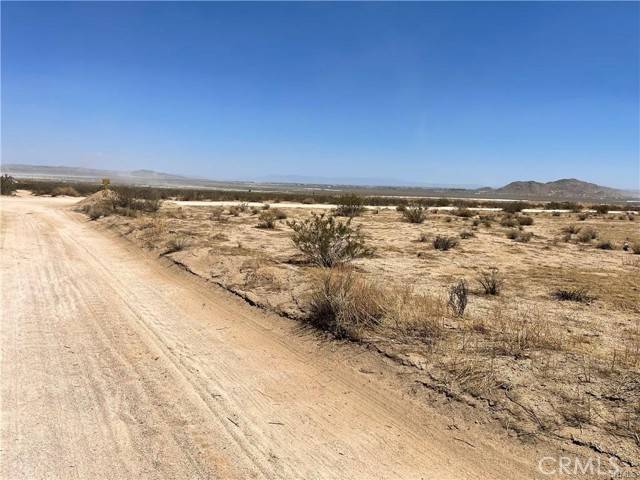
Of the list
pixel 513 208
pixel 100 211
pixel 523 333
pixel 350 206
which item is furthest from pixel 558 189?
pixel 523 333

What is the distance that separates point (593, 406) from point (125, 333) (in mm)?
5768

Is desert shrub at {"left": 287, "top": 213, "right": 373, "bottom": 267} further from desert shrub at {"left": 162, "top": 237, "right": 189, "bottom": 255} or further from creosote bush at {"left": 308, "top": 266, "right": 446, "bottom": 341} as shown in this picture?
desert shrub at {"left": 162, "top": 237, "right": 189, "bottom": 255}

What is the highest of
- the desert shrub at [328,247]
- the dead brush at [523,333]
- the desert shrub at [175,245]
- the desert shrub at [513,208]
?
the desert shrub at [328,247]

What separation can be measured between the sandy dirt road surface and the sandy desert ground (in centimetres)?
2

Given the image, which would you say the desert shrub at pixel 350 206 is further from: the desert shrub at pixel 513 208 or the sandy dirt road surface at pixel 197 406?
the sandy dirt road surface at pixel 197 406

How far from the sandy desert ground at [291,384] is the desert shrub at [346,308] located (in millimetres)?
249

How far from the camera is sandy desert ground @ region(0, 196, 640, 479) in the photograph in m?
3.63

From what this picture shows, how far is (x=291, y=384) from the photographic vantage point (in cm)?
500

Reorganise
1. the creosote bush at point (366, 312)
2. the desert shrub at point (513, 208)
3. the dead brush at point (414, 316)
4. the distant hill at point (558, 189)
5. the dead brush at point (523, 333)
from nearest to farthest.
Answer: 1. the dead brush at point (523, 333)
2. the dead brush at point (414, 316)
3. the creosote bush at point (366, 312)
4. the desert shrub at point (513, 208)
5. the distant hill at point (558, 189)

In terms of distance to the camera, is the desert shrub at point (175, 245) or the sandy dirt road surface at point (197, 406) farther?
the desert shrub at point (175, 245)

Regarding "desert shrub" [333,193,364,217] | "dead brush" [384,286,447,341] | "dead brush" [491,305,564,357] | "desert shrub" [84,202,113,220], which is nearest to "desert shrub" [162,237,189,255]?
"dead brush" [384,286,447,341]

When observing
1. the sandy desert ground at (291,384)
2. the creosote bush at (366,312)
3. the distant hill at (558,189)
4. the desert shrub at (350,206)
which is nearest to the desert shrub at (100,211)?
the sandy desert ground at (291,384)

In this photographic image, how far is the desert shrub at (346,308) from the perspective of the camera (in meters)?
6.29

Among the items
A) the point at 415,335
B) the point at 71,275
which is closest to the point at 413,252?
the point at 415,335
